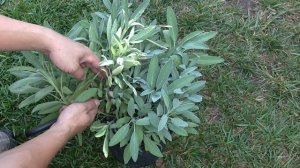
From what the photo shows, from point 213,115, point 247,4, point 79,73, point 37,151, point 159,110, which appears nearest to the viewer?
point 37,151

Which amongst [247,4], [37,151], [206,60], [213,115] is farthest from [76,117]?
[247,4]

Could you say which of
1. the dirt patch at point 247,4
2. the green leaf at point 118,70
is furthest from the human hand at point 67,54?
the dirt patch at point 247,4

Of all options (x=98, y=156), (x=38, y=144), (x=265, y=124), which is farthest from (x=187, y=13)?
(x=38, y=144)

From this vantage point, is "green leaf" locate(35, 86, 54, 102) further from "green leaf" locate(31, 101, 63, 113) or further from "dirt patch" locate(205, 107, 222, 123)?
"dirt patch" locate(205, 107, 222, 123)

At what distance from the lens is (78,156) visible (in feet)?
6.68

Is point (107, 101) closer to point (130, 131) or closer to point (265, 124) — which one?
point (130, 131)

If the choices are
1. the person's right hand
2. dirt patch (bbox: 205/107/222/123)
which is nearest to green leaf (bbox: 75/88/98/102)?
the person's right hand

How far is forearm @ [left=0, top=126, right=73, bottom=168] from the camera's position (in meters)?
1.33

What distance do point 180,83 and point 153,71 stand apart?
10 centimetres

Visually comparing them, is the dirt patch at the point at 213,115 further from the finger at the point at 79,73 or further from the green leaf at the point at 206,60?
A: the finger at the point at 79,73

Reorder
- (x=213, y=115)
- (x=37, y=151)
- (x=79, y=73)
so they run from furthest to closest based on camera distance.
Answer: (x=213, y=115)
(x=79, y=73)
(x=37, y=151)

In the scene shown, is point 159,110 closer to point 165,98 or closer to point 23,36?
point 165,98

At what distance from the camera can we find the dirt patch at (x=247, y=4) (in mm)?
2436

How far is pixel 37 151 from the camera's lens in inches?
54.9
